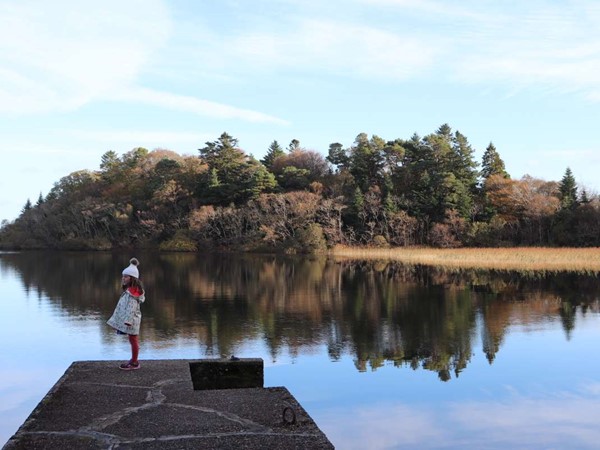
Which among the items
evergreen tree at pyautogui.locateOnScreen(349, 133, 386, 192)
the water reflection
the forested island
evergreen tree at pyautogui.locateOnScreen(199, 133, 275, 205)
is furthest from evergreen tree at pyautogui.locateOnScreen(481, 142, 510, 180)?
the water reflection

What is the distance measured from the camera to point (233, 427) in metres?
5.73

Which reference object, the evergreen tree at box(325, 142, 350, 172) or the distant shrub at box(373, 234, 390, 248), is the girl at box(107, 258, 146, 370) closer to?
the distant shrub at box(373, 234, 390, 248)

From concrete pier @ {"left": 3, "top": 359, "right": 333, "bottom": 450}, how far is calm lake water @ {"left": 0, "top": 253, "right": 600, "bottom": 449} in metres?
0.90

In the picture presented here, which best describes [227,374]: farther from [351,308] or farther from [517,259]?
[517,259]

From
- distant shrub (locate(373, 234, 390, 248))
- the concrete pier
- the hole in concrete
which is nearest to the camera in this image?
the concrete pier

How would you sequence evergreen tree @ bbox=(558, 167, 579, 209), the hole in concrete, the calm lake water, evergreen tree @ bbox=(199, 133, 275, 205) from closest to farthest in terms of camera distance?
1. the calm lake water
2. the hole in concrete
3. evergreen tree @ bbox=(558, 167, 579, 209)
4. evergreen tree @ bbox=(199, 133, 275, 205)

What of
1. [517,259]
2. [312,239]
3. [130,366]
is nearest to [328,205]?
[312,239]

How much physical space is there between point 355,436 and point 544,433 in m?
2.19

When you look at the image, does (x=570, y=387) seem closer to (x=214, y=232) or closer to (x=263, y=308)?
(x=263, y=308)

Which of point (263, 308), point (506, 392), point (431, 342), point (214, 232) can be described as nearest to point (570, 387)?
point (506, 392)

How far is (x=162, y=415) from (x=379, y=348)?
19.4 feet

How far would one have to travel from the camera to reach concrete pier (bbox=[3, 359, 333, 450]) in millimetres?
5305

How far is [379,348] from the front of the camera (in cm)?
1123

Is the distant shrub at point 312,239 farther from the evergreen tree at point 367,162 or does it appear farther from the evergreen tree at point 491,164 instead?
the evergreen tree at point 491,164
